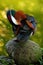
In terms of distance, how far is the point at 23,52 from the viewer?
17.2 feet

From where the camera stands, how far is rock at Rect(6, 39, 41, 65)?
523 cm

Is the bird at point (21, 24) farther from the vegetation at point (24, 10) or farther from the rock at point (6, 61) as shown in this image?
the vegetation at point (24, 10)

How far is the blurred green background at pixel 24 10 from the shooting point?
24.1 feet

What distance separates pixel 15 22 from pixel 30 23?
224mm

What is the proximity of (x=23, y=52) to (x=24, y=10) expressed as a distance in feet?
10.2

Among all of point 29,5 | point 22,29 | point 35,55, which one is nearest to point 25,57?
point 35,55

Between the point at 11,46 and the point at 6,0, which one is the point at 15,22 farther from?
the point at 6,0

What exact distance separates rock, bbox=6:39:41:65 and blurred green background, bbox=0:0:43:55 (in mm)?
1858

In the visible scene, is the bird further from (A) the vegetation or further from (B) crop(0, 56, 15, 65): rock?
(A) the vegetation

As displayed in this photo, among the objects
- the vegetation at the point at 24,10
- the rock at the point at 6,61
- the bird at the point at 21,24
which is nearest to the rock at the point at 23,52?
the rock at the point at 6,61

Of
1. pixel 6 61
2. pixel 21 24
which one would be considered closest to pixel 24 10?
pixel 6 61

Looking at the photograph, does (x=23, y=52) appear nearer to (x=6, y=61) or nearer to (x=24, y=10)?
(x=6, y=61)

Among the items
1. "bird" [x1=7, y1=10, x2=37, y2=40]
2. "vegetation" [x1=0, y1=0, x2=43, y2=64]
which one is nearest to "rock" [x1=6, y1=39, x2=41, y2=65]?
"bird" [x1=7, y1=10, x2=37, y2=40]

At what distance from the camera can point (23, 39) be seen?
16.6ft
